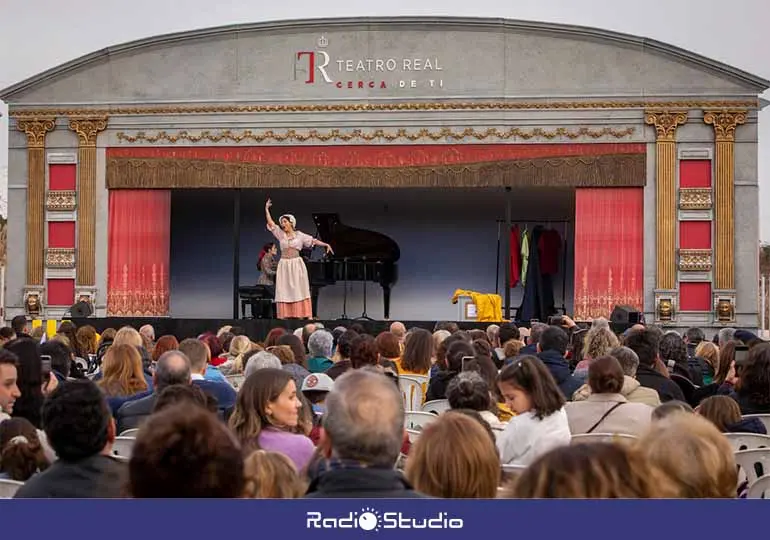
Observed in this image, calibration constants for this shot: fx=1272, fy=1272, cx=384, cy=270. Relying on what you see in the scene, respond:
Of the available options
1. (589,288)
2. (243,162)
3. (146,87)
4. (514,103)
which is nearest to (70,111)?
(146,87)

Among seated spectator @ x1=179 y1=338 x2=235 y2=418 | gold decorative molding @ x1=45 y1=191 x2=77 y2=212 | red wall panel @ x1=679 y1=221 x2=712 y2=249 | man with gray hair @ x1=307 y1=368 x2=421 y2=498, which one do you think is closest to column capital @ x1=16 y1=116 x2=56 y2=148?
gold decorative molding @ x1=45 y1=191 x2=77 y2=212

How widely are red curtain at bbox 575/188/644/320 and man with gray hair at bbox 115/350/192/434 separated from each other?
42.5 ft

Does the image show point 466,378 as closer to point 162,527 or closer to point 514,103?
point 162,527

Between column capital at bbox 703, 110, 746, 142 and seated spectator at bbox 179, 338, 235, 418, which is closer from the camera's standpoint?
seated spectator at bbox 179, 338, 235, 418

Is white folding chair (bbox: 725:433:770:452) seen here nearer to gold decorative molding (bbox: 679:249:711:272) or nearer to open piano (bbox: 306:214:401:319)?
gold decorative molding (bbox: 679:249:711:272)

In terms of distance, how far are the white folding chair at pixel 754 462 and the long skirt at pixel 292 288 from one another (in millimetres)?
13514

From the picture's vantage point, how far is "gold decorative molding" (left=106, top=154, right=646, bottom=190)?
1827cm

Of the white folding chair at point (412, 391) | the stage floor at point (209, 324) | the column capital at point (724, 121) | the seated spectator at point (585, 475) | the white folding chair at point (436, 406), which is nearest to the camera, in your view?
the seated spectator at point (585, 475)

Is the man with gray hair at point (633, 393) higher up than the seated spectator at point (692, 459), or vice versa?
the seated spectator at point (692, 459)

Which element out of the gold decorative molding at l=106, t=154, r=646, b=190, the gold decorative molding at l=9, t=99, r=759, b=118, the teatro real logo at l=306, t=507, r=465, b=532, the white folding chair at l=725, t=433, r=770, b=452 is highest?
the gold decorative molding at l=9, t=99, r=759, b=118

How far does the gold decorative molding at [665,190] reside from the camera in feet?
59.7

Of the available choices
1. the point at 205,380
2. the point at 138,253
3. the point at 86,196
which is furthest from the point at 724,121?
the point at 205,380

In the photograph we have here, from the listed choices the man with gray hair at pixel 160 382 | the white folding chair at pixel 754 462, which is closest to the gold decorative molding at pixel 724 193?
the man with gray hair at pixel 160 382

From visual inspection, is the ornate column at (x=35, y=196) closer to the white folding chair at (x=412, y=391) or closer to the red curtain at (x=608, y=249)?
the red curtain at (x=608, y=249)
